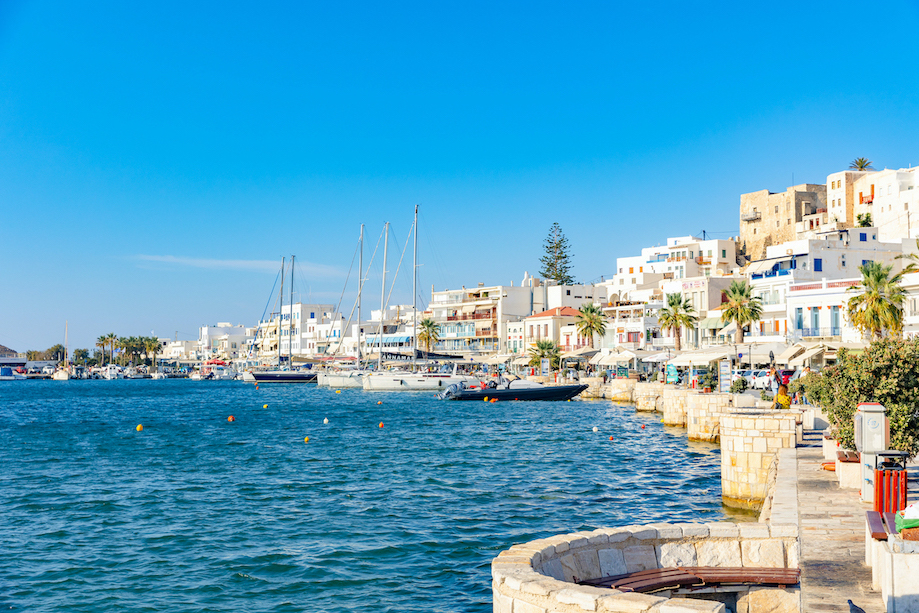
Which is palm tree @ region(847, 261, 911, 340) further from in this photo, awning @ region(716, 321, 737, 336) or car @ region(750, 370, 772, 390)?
awning @ region(716, 321, 737, 336)

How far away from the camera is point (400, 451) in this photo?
27.8m

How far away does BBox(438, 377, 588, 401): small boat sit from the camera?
54.6 meters

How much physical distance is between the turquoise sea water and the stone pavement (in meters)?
3.66

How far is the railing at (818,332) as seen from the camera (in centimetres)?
4216

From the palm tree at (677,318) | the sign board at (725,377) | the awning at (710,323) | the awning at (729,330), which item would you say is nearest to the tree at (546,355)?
the palm tree at (677,318)

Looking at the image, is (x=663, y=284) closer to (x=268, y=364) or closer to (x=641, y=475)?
(x=641, y=475)

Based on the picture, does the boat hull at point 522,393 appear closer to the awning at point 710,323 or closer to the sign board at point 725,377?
the awning at point 710,323

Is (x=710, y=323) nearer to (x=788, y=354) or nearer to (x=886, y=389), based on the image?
(x=788, y=354)

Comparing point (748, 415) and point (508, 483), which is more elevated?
point (748, 415)

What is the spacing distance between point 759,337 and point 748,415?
1358 inches

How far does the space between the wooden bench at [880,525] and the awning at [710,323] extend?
51580 millimetres

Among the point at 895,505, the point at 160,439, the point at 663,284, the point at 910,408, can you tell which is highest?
the point at 663,284

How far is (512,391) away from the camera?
56.2 meters

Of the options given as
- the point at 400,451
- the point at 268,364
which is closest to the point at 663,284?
the point at 400,451
